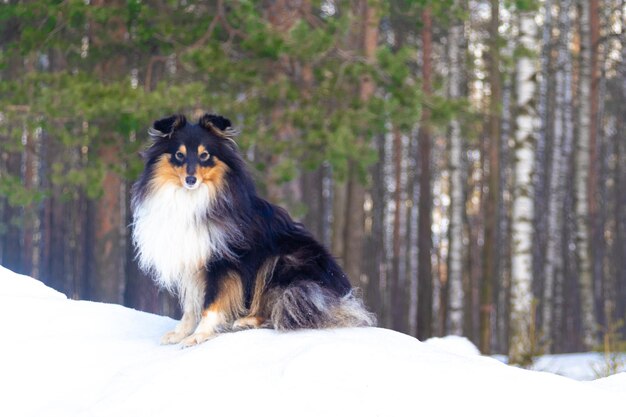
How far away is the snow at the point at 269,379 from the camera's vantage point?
4.70 m

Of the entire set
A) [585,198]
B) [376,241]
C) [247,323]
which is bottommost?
[376,241]

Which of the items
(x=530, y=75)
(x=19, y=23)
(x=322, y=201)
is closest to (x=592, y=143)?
(x=530, y=75)

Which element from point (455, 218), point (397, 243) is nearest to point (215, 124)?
point (455, 218)

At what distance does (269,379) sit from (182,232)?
145cm

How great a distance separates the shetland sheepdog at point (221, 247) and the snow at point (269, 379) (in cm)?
24

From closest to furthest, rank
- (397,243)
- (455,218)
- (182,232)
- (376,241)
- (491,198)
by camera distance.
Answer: (182,232), (491,198), (455,218), (397,243), (376,241)

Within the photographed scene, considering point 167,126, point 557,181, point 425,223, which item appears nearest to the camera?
point 167,126

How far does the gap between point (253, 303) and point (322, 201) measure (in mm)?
22701

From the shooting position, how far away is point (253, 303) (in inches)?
246

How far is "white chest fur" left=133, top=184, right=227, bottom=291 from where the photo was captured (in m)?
6.06

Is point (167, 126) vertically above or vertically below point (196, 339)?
above

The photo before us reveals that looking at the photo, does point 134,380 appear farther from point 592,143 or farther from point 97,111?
point 592,143

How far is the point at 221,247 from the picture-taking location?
6.06 meters

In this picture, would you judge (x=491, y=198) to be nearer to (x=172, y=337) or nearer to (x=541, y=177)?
(x=172, y=337)
